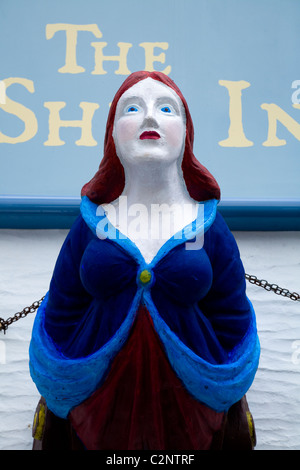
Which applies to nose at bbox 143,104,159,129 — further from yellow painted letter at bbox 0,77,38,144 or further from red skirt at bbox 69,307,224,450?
yellow painted letter at bbox 0,77,38,144

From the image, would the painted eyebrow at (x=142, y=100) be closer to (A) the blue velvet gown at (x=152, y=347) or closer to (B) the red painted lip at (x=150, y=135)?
(B) the red painted lip at (x=150, y=135)

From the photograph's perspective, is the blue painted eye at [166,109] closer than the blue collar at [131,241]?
No

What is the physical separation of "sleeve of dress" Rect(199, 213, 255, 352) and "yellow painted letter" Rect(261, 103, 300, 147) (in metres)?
1.19

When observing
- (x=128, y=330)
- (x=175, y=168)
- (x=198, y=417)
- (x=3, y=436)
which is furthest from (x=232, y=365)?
(x=3, y=436)

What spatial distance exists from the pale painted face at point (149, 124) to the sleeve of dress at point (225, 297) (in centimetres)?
23

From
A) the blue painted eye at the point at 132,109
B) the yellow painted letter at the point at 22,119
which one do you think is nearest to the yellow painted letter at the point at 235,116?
the yellow painted letter at the point at 22,119

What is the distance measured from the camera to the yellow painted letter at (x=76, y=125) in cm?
213

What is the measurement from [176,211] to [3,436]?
3.23 ft

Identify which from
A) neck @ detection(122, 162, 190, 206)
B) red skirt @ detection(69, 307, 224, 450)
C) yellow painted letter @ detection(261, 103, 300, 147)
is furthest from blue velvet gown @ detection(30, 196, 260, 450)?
yellow painted letter @ detection(261, 103, 300, 147)

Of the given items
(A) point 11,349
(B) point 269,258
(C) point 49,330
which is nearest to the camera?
(C) point 49,330

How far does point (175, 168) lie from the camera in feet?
4.00
